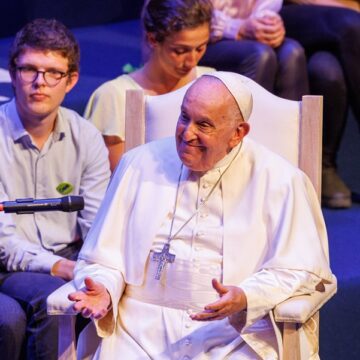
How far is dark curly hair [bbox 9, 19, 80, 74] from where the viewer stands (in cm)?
354

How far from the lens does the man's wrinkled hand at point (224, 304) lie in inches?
108

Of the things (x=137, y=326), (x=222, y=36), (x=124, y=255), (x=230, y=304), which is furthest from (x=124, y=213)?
(x=222, y=36)

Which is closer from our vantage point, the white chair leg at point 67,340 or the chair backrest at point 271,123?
the white chair leg at point 67,340

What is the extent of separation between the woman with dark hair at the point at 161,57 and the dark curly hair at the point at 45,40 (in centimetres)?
52

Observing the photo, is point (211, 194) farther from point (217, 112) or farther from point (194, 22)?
point (194, 22)

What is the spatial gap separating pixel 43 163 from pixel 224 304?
1.06m

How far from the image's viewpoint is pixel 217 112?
119 inches

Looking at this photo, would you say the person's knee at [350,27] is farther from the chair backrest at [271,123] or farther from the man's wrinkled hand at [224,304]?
the man's wrinkled hand at [224,304]

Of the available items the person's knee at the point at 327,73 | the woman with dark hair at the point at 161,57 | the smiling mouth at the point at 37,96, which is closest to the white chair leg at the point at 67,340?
the smiling mouth at the point at 37,96

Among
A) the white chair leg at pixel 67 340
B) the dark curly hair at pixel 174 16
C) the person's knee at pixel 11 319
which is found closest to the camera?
the white chair leg at pixel 67 340

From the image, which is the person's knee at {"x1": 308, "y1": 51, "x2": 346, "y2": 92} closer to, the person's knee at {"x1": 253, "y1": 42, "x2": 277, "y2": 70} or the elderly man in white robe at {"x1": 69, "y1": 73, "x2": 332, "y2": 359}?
the person's knee at {"x1": 253, "y1": 42, "x2": 277, "y2": 70}

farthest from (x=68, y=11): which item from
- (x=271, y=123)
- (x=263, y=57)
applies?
(x=271, y=123)

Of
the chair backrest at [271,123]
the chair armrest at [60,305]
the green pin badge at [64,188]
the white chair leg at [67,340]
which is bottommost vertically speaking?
the white chair leg at [67,340]

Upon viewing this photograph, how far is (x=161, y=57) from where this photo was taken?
4.13 metres
